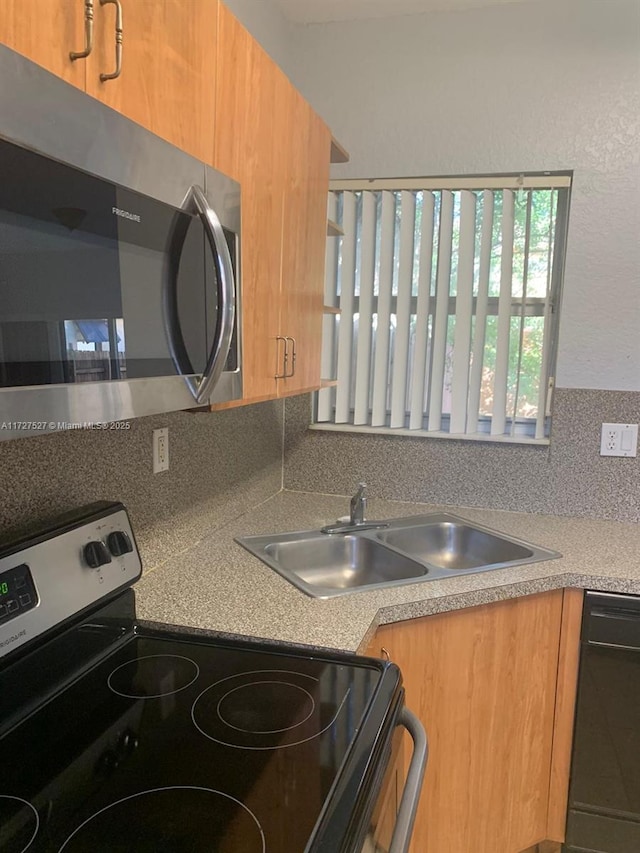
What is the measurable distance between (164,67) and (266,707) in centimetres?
98

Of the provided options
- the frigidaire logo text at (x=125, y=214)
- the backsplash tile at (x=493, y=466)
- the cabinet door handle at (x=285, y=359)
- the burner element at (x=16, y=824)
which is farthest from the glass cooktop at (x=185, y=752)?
the backsplash tile at (x=493, y=466)

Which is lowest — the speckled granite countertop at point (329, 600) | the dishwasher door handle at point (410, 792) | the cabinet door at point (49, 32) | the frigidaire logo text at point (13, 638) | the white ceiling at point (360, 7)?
the dishwasher door handle at point (410, 792)

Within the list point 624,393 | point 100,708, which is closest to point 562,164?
point 624,393

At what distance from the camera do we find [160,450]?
150 centimetres

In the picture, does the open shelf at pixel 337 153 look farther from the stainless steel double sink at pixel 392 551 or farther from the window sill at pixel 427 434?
the stainless steel double sink at pixel 392 551

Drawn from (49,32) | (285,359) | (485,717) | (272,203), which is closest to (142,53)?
(49,32)

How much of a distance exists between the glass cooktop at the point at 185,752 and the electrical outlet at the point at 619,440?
137 cm

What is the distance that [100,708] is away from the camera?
3.22 ft

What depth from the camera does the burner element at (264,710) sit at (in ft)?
3.00

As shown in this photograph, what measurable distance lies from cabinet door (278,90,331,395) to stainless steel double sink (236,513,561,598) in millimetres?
480

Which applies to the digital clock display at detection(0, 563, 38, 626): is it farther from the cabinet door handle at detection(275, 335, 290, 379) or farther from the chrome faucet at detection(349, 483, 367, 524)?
the chrome faucet at detection(349, 483, 367, 524)

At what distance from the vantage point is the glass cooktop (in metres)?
0.72

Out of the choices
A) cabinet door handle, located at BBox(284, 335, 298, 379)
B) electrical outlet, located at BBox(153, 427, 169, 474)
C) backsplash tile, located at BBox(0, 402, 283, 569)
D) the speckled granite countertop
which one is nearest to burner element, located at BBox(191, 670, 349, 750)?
the speckled granite countertop

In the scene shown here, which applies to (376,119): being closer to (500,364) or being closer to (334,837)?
(500,364)
